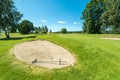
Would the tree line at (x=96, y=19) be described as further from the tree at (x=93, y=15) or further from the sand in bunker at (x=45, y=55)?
the sand in bunker at (x=45, y=55)

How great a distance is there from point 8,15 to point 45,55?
32069 mm

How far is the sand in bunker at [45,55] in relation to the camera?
26.4 ft

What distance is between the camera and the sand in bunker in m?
8.04

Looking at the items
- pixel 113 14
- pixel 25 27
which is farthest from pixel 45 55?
pixel 25 27

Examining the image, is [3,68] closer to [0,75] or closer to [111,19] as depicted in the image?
[0,75]

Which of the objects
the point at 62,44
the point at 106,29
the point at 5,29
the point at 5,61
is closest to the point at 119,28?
the point at 106,29

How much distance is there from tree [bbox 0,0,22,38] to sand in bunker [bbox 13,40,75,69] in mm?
29390

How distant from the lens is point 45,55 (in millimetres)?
8891

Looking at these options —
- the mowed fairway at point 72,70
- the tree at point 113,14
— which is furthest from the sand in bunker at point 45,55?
the tree at point 113,14

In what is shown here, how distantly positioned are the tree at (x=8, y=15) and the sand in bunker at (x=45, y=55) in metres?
29.4

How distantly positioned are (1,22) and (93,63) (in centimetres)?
3278

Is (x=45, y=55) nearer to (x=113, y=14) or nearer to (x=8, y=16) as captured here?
(x=8, y=16)

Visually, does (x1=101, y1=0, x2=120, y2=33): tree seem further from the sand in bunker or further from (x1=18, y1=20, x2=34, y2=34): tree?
(x1=18, y1=20, x2=34, y2=34): tree

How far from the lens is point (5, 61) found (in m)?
8.22
